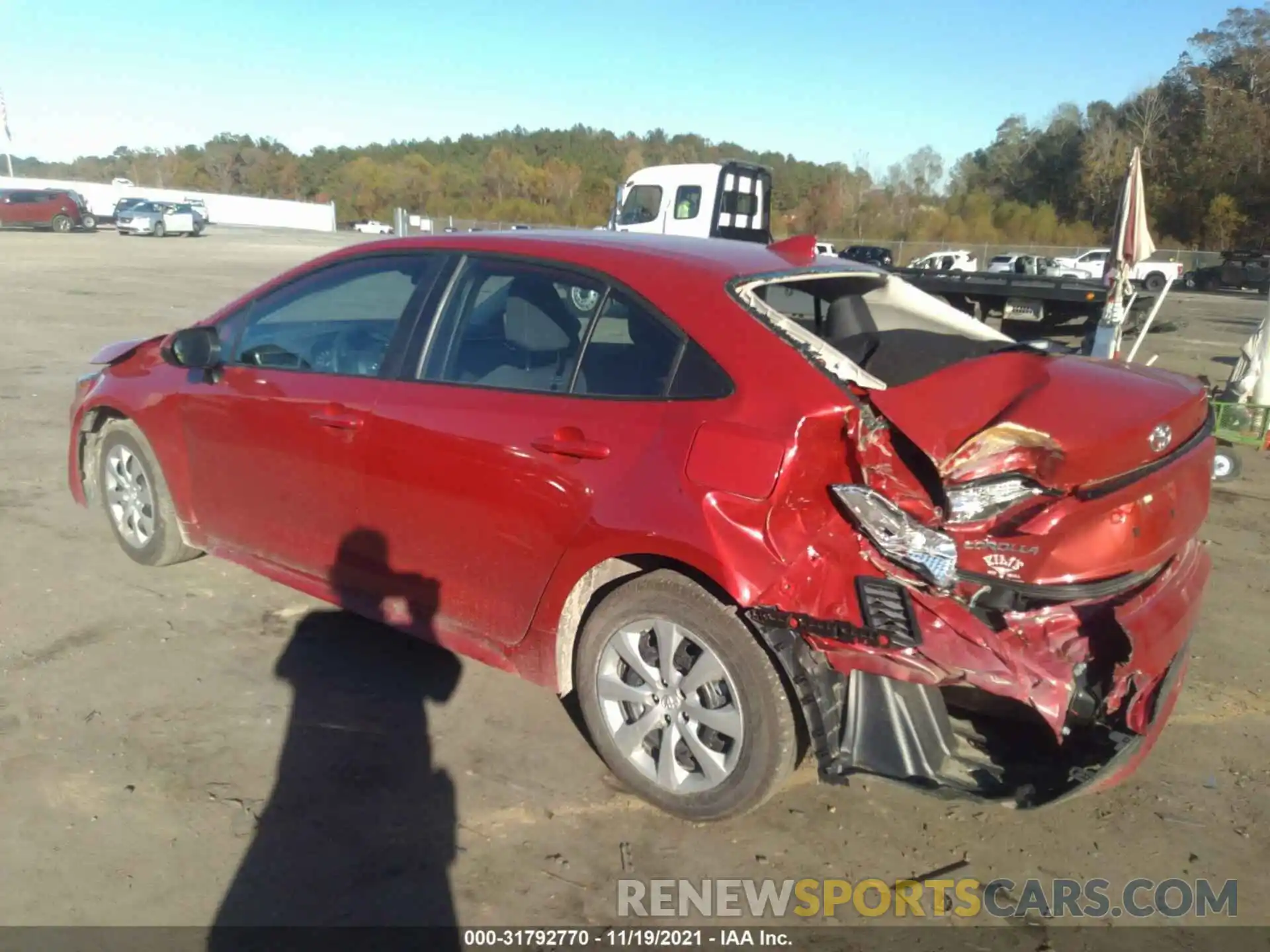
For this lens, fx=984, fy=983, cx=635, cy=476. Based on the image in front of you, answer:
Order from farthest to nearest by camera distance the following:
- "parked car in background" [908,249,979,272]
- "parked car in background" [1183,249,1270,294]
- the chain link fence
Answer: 1. the chain link fence
2. "parked car in background" [1183,249,1270,294]
3. "parked car in background" [908,249,979,272]

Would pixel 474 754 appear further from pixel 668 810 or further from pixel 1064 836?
pixel 1064 836

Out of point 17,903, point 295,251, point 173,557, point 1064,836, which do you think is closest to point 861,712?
point 1064,836

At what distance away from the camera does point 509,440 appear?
3266mm

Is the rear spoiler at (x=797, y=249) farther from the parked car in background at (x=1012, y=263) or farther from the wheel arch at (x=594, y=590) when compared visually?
the parked car in background at (x=1012, y=263)

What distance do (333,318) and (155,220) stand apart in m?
45.3

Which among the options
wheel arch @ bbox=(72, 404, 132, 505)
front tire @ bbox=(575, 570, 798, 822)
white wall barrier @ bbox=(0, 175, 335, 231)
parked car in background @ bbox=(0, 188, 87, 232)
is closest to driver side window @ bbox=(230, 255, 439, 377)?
wheel arch @ bbox=(72, 404, 132, 505)

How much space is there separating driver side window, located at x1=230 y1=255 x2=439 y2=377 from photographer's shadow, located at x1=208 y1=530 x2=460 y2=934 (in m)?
0.77

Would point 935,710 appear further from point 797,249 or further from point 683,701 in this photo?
point 797,249

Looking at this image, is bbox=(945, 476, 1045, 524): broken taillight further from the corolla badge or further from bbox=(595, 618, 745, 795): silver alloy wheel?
bbox=(595, 618, 745, 795): silver alloy wheel

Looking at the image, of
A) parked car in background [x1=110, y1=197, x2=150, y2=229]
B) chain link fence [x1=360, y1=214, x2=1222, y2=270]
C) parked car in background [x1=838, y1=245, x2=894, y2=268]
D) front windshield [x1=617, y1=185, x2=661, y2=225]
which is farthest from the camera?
parked car in background [x1=110, y1=197, x2=150, y2=229]

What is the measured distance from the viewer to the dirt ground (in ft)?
9.19

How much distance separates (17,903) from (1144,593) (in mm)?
3300

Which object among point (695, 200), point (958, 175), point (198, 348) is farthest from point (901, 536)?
point (958, 175)

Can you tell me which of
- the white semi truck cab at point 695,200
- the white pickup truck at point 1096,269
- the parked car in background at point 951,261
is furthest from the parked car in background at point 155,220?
the white pickup truck at point 1096,269
